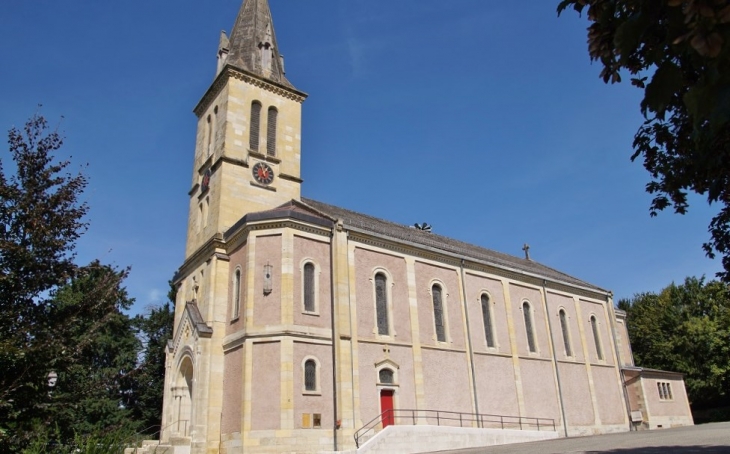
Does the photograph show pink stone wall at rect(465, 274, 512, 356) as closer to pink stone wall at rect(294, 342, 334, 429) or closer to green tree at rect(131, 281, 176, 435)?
pink stone wall at rect(294, 342, 334, 429)

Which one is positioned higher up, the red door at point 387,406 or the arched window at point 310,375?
the arched window at point 310,375

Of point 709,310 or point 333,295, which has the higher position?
point 709,310

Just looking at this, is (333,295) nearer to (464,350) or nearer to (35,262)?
(464,350)

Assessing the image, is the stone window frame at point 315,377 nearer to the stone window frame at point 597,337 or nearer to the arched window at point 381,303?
the arched window at point 381,303

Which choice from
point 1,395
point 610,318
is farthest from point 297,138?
point 610,318

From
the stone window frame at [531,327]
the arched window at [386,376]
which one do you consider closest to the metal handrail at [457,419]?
the arched window at [386,376]

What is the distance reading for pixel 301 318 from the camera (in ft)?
78.7

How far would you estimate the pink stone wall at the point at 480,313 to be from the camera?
30.4m

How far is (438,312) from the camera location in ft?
96.8

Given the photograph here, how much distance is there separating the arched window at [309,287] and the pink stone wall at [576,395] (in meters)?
17.6

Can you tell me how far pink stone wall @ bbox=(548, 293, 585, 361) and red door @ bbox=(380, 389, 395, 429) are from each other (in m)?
13.9

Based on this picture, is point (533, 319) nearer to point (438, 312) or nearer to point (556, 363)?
point (556, 363)

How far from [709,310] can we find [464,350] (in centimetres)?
3409

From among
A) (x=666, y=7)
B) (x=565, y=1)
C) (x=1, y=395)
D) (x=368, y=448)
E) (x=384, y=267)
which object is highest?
(x=384, y=267)
